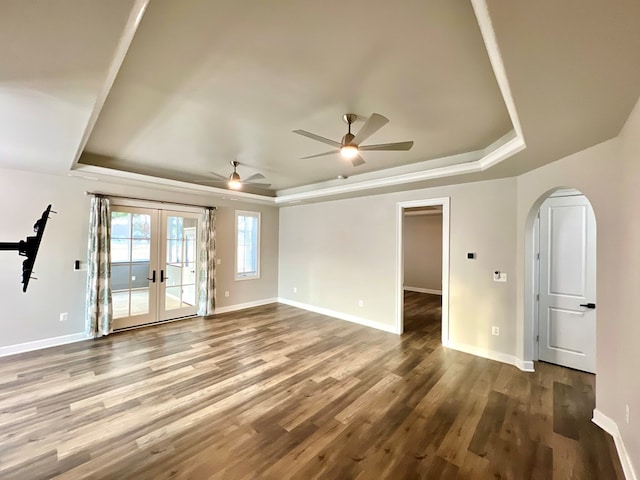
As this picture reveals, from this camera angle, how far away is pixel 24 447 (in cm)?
209

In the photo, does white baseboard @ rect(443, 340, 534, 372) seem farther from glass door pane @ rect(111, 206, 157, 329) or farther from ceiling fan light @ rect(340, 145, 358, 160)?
glass door pane @ rect(111, 206, 157, 329)

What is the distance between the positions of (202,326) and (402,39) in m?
5.22

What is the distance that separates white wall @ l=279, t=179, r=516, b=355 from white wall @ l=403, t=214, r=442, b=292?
14.1 feet

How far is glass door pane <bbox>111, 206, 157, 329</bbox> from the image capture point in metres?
4.71

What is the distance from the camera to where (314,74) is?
1995 mm

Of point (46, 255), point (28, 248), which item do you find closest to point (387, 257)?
point (28, 248)

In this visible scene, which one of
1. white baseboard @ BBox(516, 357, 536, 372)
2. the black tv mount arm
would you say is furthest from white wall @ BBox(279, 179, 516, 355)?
the black tv mount arm

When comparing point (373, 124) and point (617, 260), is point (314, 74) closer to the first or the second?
point (373, 124)

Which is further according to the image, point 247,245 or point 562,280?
point 247,245

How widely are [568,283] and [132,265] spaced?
264 inches

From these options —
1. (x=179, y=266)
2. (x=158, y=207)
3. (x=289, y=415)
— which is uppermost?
(x=158, y=207)

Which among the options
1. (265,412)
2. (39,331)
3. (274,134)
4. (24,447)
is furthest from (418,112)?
(39,331)

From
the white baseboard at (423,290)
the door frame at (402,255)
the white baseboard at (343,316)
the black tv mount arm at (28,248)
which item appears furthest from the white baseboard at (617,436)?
the white baseboard at (423,290)

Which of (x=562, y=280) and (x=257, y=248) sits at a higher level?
(x=257, y=248)
